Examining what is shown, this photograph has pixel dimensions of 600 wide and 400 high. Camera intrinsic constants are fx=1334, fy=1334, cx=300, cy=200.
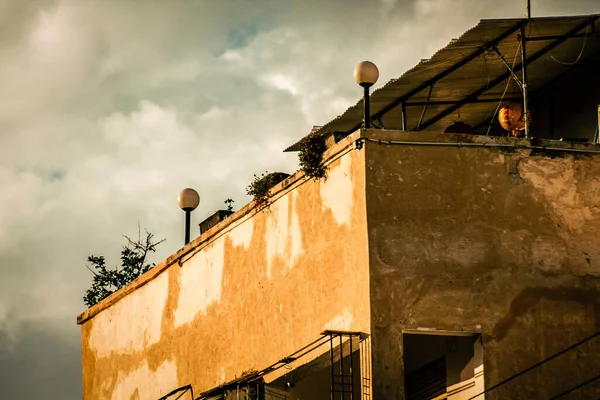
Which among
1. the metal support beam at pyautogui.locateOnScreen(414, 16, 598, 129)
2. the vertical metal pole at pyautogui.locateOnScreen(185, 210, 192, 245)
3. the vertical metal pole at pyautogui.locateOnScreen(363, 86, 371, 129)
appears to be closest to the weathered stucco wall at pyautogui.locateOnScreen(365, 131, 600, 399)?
the vertical metal pole at pyautogui.locateOnScreen(363, 86, 371, 129)

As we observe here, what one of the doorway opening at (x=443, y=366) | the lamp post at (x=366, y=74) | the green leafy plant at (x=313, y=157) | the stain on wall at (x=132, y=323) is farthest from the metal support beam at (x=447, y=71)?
the stain on wall at (x=132, y=323)

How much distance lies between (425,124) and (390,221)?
619 centimetres

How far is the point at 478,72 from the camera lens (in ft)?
69.8

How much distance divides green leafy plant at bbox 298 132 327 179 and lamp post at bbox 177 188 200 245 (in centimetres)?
582

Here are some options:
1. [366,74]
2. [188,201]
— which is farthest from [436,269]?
[188,201]

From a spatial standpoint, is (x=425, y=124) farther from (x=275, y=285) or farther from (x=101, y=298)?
A: (x=101, y=298)

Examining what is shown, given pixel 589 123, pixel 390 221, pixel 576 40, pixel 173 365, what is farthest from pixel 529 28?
pixel 173 365

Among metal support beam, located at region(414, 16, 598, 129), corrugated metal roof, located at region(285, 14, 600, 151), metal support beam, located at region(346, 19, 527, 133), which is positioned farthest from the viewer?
metal support beam, located at region(414, 16, 598, 129)

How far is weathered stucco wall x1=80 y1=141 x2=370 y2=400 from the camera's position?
17961 millimetres

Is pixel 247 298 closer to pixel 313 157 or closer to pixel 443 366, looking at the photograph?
pixel 313 157

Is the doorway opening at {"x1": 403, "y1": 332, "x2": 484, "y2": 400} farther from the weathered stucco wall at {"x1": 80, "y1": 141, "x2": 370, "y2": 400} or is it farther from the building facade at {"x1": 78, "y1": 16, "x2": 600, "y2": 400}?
the weathered stucco wall at {"x1": 80, "y1": 141, "x2": 370, "y2": 400}

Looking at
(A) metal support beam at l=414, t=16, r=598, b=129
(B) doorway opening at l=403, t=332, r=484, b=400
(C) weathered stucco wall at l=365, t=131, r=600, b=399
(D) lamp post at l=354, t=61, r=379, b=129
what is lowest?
(B) doorway opening at l=403, t=332, r=484, b=400

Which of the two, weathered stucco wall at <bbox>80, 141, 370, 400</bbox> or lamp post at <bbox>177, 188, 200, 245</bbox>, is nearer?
weathered stucco wall at <bbox>80, 141, 370, 400</bbox>

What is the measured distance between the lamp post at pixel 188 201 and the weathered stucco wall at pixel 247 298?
72 centimetres
